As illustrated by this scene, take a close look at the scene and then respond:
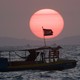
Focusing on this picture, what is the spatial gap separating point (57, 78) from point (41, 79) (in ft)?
8.66

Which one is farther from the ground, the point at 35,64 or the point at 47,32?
the point at 47,32

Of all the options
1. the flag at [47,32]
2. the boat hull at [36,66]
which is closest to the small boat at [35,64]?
the boat hull at [36,66]

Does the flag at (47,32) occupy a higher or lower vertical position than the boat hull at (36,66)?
higher

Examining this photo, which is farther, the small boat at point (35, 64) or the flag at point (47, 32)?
the flag at point (47, 32)

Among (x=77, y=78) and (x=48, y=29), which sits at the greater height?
(x=48, y=29)

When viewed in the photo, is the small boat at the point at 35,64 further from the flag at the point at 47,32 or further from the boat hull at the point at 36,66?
the flag at the point at 47,32

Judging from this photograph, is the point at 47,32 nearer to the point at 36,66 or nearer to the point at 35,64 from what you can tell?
the point at 35,64

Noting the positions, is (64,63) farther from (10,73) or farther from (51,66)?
(10,73)

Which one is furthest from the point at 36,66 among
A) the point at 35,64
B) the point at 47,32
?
the point at 47,32

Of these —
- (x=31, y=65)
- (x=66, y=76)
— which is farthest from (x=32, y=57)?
(x=66, y=76)

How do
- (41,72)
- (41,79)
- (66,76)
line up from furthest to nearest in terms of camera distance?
1. (41,72)
2. (66,76)
3. (41,79)

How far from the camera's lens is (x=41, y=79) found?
59688mm

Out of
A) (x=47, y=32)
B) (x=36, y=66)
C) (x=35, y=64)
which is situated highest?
(x=47, y=32)

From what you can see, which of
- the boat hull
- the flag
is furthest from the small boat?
the flag
